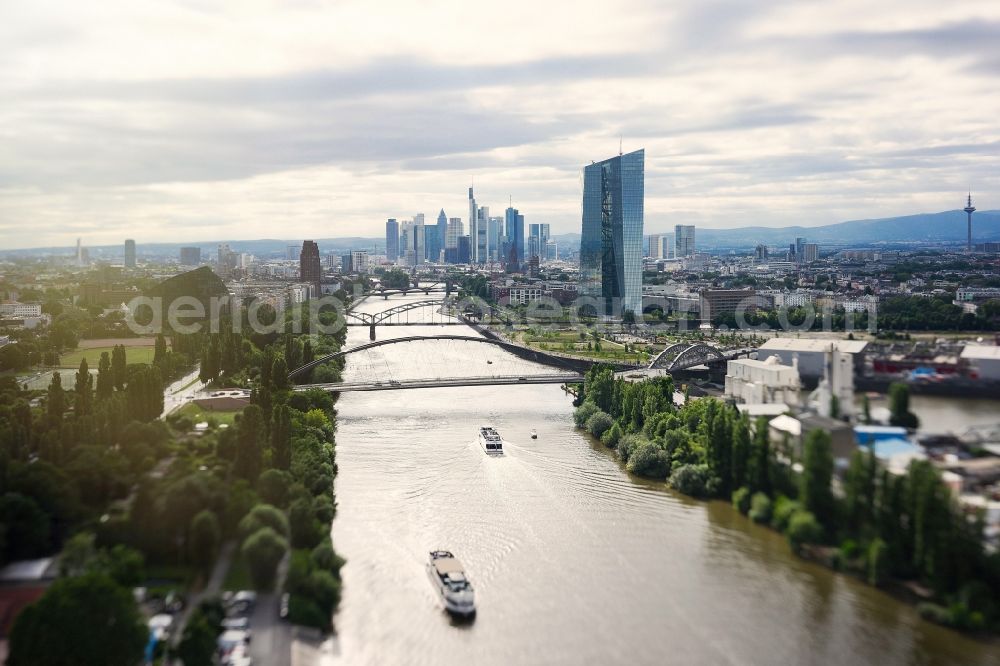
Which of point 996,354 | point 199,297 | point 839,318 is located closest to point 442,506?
point 996,354

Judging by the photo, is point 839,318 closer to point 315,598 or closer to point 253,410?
point 253,410

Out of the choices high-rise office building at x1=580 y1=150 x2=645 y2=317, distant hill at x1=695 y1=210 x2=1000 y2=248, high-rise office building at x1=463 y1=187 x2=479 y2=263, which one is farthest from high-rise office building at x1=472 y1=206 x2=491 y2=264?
high-rise office building at x1=580 y1=150 x2=645 y2=317

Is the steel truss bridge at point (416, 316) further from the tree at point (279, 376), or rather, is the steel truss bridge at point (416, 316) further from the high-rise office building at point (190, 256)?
the high-rise office building at point (190, 256)

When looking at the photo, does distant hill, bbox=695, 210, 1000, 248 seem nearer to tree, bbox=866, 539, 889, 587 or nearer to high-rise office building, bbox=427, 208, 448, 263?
high-rise office building, bbox=427, 208, 448, 263

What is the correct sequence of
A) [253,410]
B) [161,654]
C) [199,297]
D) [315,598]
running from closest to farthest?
1. [161,654]
2. [315,598]
3. [253,410]
4. [199,297]

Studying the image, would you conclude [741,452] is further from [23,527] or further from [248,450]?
[23,527]

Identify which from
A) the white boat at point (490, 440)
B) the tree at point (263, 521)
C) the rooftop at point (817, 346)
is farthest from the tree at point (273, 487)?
the rooftop at point (817, 346)

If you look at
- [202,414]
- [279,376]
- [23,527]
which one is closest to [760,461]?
[23,527]
